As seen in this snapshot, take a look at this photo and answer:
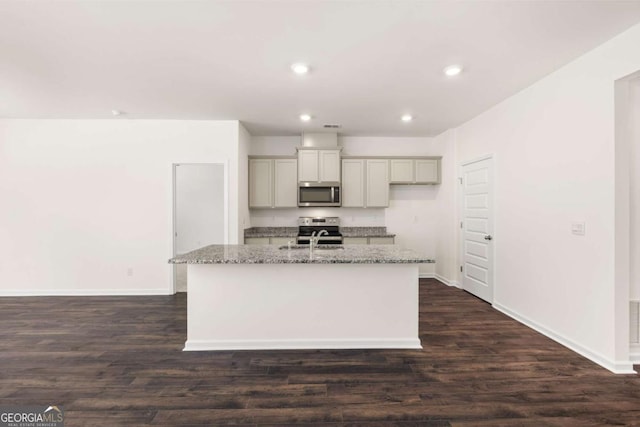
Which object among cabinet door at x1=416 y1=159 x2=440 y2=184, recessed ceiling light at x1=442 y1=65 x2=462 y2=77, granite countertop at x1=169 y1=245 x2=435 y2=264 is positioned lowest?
granite countertop at x1=169 y1=245 x2=435 y2=264

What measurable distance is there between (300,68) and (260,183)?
269cm

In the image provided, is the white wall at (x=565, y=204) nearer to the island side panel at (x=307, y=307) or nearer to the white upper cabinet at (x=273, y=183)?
the island side panel at (x=307, y=307)

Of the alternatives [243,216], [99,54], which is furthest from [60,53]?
[243,216]

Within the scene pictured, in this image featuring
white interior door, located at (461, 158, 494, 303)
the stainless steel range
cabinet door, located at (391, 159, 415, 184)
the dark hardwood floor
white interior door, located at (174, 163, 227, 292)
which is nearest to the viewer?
the dark hardwood floor

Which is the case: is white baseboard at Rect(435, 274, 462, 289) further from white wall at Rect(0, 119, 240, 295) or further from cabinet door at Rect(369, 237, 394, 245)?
white wall at Rect(0, 119, 240, 295)

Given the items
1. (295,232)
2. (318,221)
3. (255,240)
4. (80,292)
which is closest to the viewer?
(80,292)

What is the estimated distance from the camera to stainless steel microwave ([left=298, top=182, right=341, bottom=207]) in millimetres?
5152

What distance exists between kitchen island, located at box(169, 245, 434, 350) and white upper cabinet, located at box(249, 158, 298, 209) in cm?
249

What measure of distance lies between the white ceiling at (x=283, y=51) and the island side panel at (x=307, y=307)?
1911mm

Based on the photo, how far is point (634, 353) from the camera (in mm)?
2463

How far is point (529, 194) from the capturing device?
10.8 ft

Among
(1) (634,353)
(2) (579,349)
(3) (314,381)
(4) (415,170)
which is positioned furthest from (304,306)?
(4) (415,170)

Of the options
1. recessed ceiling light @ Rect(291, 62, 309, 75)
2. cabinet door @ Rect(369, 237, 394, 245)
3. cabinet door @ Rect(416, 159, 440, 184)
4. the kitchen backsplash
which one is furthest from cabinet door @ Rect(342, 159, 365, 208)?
recessed ceiling light @ Rect(291, 62, 309, 75)

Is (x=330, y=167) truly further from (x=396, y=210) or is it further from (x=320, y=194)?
(x=396, y=210)
